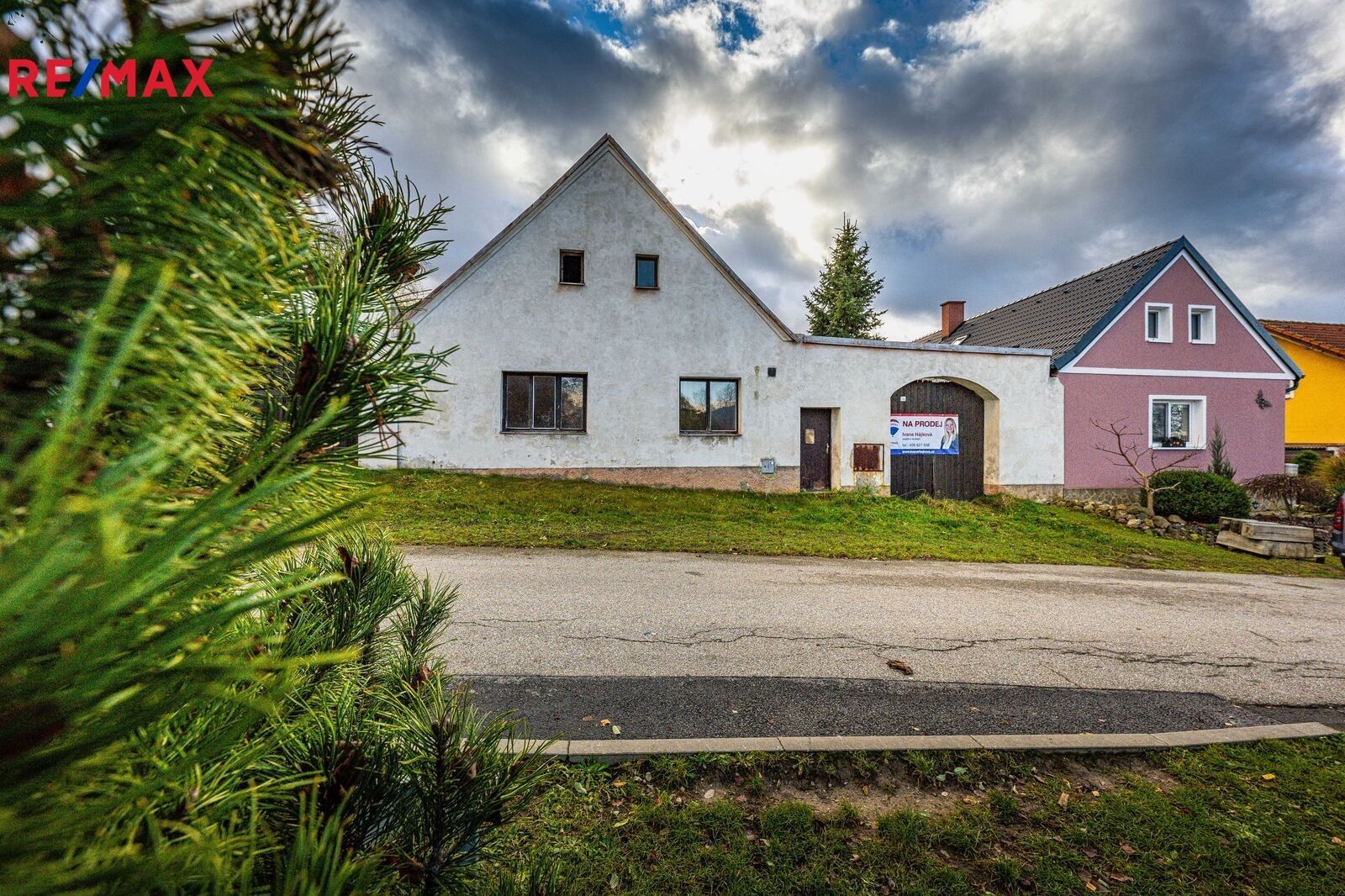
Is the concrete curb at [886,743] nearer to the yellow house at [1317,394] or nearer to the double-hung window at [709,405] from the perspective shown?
A: the double-hung window at [709,405]

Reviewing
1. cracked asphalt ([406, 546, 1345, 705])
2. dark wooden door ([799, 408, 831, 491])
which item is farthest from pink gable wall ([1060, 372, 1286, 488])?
cracked asphalt ([406, 546, 1345, 705])

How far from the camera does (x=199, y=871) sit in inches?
19.4

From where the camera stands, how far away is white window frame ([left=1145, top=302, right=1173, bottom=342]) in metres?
17.4

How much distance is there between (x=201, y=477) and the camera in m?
0.80

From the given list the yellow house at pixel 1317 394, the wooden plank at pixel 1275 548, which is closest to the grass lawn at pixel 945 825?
the wooden plank at pixel 1275 548

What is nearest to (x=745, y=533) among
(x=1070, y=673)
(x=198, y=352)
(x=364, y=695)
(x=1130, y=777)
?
(x=1070, y=673)

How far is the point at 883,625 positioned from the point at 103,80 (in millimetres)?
5822

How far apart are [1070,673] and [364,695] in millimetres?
4963

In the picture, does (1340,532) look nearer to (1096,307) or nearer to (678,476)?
(1096,307)

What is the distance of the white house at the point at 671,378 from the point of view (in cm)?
1471

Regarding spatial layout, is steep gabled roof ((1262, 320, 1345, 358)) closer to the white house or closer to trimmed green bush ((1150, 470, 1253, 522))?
trimmed green bush ((1150, 470, 1253, 522))

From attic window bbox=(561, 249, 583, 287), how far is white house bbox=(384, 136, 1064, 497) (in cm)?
4

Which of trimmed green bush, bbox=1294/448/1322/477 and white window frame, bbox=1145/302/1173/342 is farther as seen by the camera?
trimmed green bush, bbox=1294/448/1322/477

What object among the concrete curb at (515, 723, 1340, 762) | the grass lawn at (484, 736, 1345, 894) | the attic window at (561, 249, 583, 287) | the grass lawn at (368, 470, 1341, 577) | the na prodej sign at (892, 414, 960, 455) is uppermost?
the attic window at (561, 249, 583, 287)
